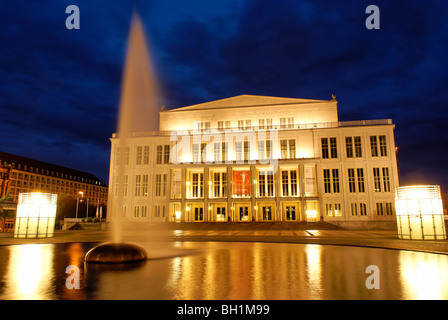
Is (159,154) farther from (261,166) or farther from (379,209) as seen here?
(379,209)

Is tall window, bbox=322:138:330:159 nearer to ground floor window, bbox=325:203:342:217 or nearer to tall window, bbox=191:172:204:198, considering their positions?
ground floor window, bbox=325:203:342:217

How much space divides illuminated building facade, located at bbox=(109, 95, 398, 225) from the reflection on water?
3333 cm

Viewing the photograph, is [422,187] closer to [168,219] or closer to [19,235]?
[19,235]

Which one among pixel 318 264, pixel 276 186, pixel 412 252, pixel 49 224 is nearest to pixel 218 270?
pixel 318 264

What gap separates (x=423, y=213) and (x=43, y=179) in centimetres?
10686

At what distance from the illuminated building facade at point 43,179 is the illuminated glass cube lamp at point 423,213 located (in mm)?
79634

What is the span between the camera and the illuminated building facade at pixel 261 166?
43.6m

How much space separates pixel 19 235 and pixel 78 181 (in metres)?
102

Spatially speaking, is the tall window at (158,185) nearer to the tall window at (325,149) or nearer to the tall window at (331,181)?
the tall window at (331,181)

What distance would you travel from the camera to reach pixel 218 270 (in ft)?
25.5

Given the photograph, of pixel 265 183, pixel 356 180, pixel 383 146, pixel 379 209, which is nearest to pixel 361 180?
pixel 356 180

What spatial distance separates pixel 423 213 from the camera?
18109 mm

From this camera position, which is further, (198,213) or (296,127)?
(296,127)

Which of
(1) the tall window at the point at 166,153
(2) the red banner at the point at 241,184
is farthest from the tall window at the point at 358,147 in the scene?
(1) the tall window at the point at 166,153
